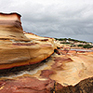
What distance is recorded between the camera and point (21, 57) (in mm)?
2096

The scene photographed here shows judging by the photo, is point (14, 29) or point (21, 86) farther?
point (14, 29)

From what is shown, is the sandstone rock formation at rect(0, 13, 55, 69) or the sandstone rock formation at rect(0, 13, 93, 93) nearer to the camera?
the sandstone rock formation at rect(0, 13, 93, 93)

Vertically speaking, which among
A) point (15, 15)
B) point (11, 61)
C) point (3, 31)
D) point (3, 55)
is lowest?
point (11, 61)

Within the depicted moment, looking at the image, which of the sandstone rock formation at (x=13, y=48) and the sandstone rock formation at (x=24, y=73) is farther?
the sandstone rock formation at (x=13, y=48)

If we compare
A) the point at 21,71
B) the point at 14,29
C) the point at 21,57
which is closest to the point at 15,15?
the point at 14,29

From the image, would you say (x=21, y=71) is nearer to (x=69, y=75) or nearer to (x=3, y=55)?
(x=3, y=55)

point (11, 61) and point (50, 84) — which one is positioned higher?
point (11, 61)

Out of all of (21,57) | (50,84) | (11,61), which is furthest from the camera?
(21,57)

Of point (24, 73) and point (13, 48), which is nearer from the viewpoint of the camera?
point (13, 48)

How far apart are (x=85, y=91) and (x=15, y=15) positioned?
108 inches

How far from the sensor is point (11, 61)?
194cm

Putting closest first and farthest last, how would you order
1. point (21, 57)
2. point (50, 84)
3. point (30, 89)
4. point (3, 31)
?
point (30, 89)
point (50, 84)
point (21, 57)
point (3, 31)

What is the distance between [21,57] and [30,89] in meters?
0.74

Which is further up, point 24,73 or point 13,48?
point 13,48
